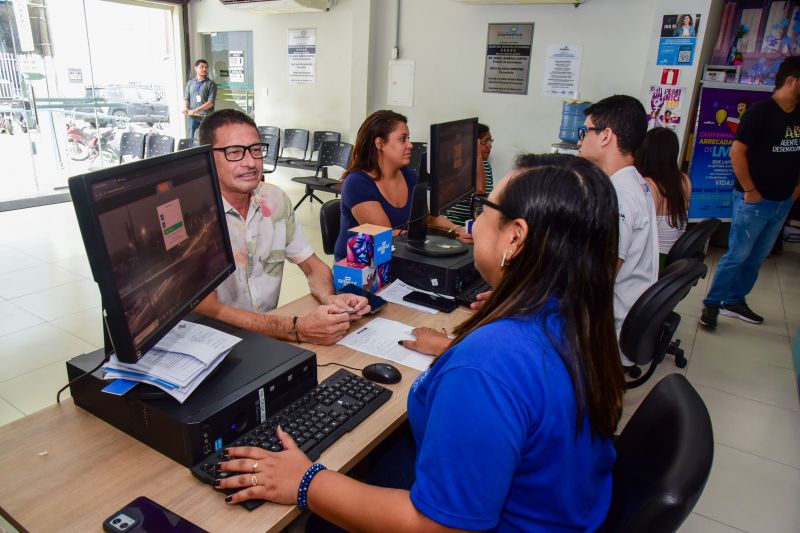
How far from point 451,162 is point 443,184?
137 millimetres

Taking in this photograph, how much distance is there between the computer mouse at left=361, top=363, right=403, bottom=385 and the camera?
1.39 m

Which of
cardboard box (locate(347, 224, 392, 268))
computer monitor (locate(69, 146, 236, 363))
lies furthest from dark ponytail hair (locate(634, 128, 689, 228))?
computer monitor (locate(69, 146, 236, 363))

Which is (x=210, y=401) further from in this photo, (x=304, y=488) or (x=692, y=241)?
(x=692, y=241)

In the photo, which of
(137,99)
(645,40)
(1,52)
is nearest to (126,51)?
(137,99)

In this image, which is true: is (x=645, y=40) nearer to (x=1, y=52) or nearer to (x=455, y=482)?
(x=455, y=482)

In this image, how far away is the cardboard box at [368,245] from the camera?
193 cm

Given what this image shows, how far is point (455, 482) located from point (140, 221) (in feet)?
2.45

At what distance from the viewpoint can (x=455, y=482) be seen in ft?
2.55

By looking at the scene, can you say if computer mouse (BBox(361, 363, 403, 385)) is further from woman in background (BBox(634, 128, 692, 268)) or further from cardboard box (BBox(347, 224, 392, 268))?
woman in background (BBox(634, 128, 692, 268))

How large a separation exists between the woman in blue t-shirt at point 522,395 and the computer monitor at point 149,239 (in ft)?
1.18

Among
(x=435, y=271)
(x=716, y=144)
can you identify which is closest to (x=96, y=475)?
(x=435, y=271)

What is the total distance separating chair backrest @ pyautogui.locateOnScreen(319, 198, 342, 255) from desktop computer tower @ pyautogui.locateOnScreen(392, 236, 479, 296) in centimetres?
71

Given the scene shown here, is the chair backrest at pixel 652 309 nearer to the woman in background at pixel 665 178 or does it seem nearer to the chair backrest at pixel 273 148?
the woman in background at pixel 665 178

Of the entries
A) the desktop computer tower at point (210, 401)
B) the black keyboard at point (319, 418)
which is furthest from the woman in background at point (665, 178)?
the desktop computer tower at point (210, 401)
